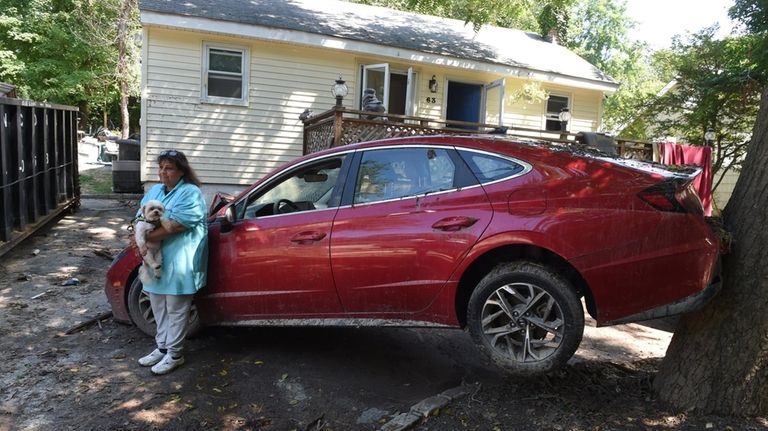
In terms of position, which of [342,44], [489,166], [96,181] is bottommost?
[96,181]

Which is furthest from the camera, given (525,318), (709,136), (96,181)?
(96,181)

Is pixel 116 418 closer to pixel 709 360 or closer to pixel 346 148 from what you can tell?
pixel 346 148

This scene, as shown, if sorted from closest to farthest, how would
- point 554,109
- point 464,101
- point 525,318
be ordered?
point 525,318, point 464,101, point 554,109

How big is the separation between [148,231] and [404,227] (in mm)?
1887

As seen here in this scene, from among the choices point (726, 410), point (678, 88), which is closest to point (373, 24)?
point (678, 88)

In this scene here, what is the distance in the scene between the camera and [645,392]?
12.2 feet

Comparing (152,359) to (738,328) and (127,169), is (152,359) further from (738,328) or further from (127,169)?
(127,169)

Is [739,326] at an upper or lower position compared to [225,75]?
lower

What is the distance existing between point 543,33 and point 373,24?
643 centimetres

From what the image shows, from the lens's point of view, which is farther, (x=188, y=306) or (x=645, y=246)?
(x=188, y=306)

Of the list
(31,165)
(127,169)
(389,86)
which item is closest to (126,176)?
(127,169)

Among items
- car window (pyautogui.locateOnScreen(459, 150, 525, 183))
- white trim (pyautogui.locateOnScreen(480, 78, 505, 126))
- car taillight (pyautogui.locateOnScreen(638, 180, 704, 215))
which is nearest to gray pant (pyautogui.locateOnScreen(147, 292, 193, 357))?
car window (pyautogui.locateOnScreen(459, 150, 525, 183))

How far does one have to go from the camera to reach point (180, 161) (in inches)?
162

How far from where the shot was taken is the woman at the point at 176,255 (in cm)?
402
